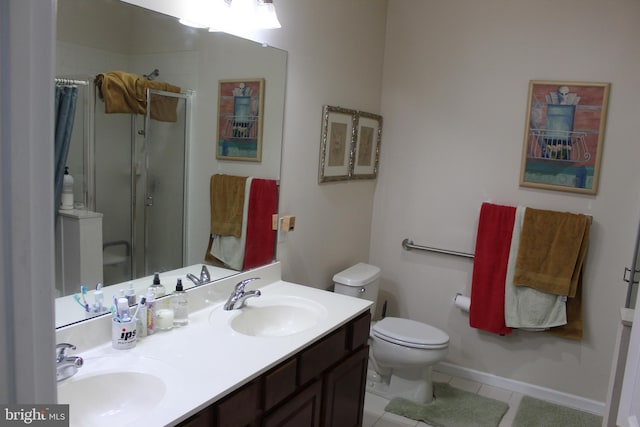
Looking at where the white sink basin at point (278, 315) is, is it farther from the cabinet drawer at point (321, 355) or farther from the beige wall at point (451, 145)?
the beige wall at point (451, 145)

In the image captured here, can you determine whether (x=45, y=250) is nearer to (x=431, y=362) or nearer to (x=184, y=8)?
(x=184, y=8)

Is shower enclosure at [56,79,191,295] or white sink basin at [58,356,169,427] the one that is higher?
shower enclosure at [56,79,191,295]

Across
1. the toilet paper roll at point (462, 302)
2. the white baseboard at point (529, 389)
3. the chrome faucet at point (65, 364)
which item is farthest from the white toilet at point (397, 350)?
the chrome faucet at point (65, 364)

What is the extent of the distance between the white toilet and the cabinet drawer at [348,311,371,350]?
606 mm

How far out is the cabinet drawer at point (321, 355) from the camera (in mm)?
1789

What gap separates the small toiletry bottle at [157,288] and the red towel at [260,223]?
1.69 feet

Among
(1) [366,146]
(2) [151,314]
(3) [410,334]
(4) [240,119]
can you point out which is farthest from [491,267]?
(2) [151,314]

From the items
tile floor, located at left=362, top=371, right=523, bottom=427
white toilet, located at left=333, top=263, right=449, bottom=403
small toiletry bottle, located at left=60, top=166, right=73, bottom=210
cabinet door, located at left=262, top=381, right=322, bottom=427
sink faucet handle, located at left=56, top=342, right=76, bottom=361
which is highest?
small toiletry bottle, located at left=60, top=166, right=73, bottom=210

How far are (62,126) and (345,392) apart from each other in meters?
1.52

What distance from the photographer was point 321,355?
1.90 meters

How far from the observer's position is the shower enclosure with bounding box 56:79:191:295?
157 centimetres

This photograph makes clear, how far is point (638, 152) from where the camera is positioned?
8.93ft

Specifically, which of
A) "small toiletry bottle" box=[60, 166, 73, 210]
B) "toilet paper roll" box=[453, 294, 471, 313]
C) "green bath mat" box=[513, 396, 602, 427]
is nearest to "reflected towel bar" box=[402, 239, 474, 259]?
"toilet paper roll" box=[453, 294, 471, 313]

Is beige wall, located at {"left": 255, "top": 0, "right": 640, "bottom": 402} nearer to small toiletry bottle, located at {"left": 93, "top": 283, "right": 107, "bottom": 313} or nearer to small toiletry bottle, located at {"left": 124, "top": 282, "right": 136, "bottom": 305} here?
small toiletry bottle, located at {"left": 124, "top": 282, "right": 136, "bottom": 305}
